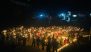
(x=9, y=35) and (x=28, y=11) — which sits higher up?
(x=28, y=11)

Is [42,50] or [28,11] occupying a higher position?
[28,11]

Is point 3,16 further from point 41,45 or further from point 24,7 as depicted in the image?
point 41,45

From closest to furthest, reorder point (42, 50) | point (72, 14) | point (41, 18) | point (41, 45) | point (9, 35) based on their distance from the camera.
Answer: point (42, 50) → point (41, 45) → point (9, 35) → point (41, 18) → point (72, 14)

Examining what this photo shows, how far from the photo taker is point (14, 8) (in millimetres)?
41594

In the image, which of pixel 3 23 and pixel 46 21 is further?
pixel 46 21

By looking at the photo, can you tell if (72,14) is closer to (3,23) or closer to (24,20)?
(24,20)

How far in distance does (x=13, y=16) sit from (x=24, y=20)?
23.0ft

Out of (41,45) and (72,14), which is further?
(72,14)

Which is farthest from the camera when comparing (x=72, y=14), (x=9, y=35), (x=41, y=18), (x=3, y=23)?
(x=72, y=14)

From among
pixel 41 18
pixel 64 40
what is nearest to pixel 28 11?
pixel 41 18

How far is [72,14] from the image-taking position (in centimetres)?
6475

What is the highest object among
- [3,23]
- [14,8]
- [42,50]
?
[14,8]

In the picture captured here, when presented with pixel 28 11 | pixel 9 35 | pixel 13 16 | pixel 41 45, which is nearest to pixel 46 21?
pixel 28 11

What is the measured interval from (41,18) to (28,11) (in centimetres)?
1181
